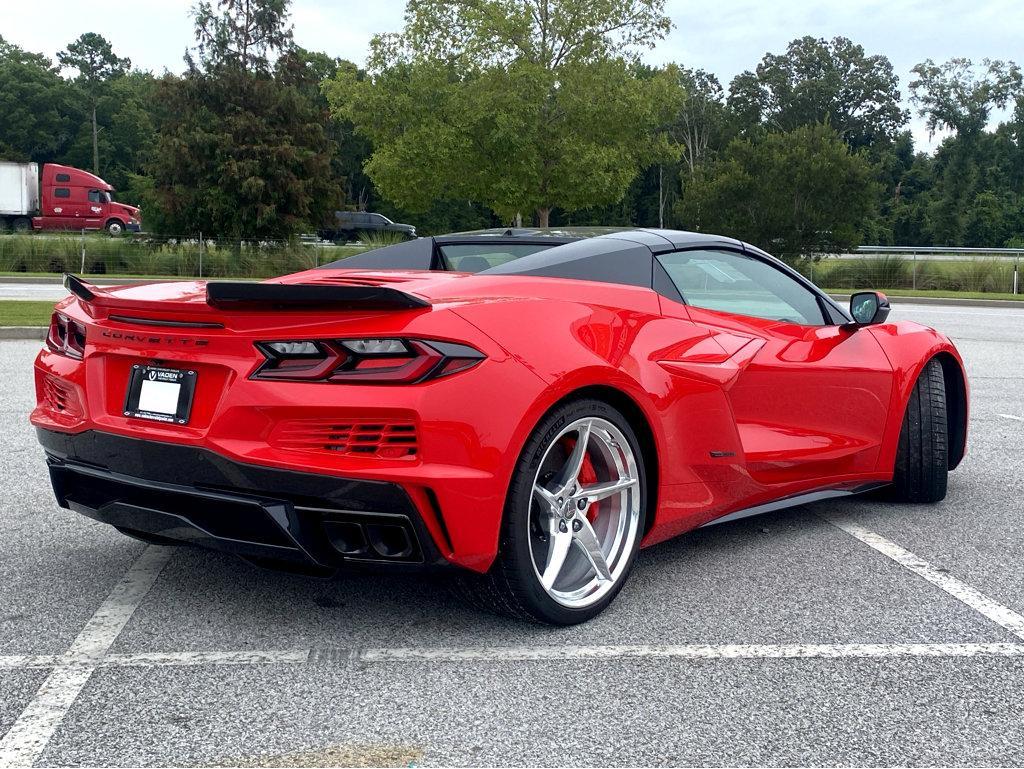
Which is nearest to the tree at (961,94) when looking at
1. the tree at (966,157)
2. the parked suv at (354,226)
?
the tree at (966,157)

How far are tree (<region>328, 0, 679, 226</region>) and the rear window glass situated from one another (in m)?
26.7

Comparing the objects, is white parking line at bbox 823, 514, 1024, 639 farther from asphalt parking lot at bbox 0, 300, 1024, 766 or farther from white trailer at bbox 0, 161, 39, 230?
white trailer at bbox 0, 161, 39, 230

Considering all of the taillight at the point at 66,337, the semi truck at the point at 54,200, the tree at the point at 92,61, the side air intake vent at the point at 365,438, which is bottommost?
the side air intake vent at the point at 365,438

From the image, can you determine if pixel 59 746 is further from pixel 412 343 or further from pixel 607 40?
pixel 607 40

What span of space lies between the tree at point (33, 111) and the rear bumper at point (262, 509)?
3195 inches

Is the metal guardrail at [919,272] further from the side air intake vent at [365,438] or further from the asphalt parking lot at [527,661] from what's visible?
the side air intake vent at [365,438]

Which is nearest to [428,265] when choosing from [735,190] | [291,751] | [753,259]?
[753,259]

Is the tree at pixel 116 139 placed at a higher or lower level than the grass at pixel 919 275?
higher

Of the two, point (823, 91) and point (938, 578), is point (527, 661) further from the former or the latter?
point (823, 91)

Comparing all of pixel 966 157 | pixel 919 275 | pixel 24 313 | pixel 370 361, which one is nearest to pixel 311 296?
pixel 370 361

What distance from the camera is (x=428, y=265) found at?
4402 mm

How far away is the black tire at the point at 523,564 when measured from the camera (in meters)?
3.22

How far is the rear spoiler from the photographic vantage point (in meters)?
3.03

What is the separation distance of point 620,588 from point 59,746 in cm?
180
